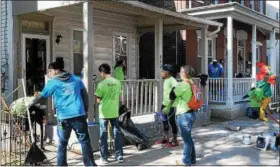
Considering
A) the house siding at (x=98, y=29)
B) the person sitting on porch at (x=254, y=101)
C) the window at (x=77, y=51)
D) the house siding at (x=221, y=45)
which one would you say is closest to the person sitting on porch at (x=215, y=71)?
the house siding at (x=221, y=45)

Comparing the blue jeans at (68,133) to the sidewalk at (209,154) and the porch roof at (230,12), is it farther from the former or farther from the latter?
the porch roof at (230,12)

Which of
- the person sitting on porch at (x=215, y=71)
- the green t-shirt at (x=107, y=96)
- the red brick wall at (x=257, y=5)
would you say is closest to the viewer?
the green t-shirt at (x=107, y=96)

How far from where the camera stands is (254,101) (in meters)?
12.3

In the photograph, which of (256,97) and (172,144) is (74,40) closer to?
(172,144)

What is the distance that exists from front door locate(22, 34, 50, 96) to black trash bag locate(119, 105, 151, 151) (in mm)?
3409

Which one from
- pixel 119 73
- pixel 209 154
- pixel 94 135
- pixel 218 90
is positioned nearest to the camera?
pixel 209 154

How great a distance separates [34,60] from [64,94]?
497 cm

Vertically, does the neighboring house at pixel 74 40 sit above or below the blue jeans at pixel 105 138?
above

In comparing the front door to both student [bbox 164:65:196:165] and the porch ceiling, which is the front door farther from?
student [bbox 164:65:196:165]

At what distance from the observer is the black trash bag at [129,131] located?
754cm

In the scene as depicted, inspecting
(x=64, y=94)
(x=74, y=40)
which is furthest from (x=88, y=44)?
(x=74, y=40)

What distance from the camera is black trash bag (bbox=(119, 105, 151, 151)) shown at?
297 inches

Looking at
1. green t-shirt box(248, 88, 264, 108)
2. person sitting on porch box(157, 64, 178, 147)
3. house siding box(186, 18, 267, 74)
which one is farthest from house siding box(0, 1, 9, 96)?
green t-shirt box(248, 88, 264, 108)

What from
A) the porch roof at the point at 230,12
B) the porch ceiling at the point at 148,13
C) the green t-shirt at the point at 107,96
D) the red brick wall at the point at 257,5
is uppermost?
the red brick wall at the point at 257,5
